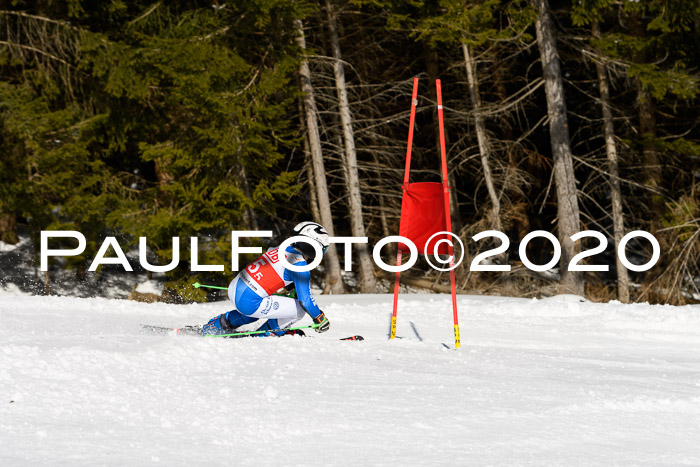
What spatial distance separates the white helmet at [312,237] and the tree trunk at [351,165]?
1003cm

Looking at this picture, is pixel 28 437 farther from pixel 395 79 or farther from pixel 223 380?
pixel 395 79

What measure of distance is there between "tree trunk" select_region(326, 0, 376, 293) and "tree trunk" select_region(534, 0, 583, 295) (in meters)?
4.57

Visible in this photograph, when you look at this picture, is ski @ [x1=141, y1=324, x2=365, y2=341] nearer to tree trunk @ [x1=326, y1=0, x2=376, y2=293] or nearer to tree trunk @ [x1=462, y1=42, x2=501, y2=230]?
tree trunk @ [x1=326, y1=0, x2=376, y2=293]

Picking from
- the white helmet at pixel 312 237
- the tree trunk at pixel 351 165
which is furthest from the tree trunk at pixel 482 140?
the white helmet at pixel 312 237

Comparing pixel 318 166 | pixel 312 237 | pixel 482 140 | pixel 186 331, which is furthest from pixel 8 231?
pixel 312 237

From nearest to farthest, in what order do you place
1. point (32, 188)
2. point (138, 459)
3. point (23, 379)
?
point (138, 459) → point (23, 379) → point (32, 188)

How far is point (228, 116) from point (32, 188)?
4.72 metres

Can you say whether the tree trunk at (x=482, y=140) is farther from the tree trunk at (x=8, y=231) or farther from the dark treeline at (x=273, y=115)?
the tree trunk at (x=8, y=231)

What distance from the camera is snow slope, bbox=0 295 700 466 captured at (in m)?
4.92

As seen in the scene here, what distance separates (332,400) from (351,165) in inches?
505

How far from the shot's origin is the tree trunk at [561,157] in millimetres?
17062

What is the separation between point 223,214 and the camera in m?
16.8

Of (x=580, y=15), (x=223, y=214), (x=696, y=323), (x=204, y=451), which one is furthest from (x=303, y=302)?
(x=580, y=15)

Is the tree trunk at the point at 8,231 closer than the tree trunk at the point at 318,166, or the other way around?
the tree trunk at the point at 318,166
